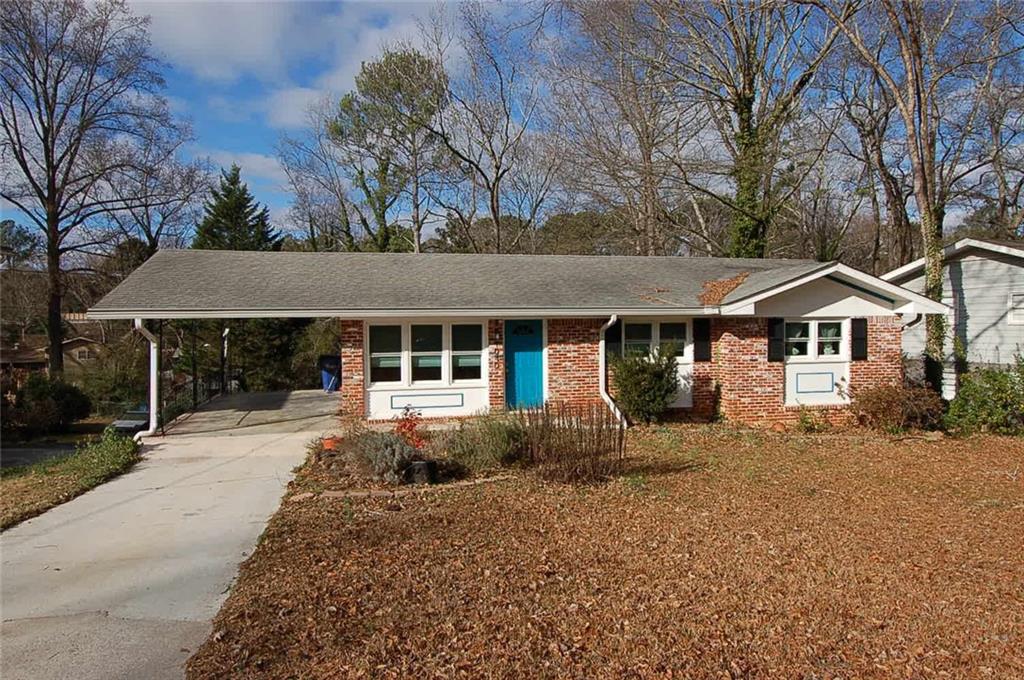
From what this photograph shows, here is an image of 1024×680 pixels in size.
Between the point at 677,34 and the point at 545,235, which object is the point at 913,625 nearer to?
the point at 677,34

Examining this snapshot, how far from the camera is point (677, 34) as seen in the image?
1975cm

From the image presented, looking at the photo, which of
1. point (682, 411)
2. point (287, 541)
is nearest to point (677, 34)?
point (682, 411)

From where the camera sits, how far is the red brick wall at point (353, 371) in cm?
1226

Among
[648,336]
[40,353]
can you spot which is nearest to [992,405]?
[648,336]

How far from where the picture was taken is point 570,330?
1316 cm

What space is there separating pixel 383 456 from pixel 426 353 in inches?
191

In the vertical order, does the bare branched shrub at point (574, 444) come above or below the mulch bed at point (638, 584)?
above

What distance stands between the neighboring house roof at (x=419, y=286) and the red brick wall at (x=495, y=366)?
659 mm

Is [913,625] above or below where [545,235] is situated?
below

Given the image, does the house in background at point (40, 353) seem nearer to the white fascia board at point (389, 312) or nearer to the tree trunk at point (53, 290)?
the tree trunk at point (53, 290)

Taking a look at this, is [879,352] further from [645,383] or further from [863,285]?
[645,383]

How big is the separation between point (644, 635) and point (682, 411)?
9.83 meters

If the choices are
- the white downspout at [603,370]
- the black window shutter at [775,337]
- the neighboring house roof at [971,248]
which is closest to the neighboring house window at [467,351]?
the white downspout at [603,370]

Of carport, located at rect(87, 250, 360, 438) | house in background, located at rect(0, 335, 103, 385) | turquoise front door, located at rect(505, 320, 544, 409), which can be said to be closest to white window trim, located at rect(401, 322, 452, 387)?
turquoise front door, located at rect(505, 320, 544, 409)
